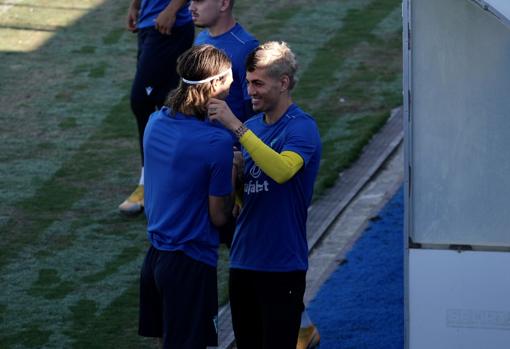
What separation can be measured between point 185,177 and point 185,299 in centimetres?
55

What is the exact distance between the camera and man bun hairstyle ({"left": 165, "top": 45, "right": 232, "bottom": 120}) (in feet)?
18.4

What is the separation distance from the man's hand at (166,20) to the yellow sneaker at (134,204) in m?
1.22

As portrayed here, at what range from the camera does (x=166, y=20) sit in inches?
344

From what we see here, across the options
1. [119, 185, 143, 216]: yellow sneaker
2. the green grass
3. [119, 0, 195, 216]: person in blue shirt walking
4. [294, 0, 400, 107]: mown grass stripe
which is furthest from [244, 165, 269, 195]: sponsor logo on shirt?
[294, 0, 400, 107]: mown grass stripe

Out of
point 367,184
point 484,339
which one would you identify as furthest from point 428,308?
point 367,184

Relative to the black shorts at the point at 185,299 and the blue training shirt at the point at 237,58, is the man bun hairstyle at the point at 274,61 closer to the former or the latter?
the blue training shirt at the point at 237,58

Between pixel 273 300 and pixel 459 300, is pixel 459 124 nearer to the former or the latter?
pixel 459 300

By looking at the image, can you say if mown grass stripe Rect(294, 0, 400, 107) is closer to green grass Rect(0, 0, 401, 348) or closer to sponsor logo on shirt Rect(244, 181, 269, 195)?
green grass Rect(0, 0, 401, 348)

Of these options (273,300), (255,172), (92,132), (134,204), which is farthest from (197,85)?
(92,132)

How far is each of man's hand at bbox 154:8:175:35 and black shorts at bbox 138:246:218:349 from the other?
3.35 m

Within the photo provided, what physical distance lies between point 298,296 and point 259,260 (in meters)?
0.26

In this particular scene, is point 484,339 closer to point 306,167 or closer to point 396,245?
point 306,167

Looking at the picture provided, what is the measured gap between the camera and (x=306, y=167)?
19.2 feet

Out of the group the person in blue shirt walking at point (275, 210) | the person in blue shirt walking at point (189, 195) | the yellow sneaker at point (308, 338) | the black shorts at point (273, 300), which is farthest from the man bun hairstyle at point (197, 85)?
the yellow sneaker at point (308, 338)
